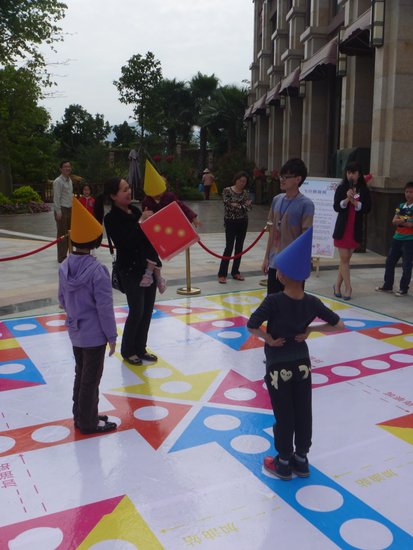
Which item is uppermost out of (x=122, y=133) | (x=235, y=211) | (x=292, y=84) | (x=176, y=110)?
(x=176, y=110)

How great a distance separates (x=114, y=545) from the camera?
A: 2.81m

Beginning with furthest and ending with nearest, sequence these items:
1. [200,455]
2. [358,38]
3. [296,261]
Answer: [358,38], [200,455], [296,261]

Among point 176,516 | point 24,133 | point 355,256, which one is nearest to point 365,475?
point 176,516

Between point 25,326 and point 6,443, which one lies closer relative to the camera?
point 6,443

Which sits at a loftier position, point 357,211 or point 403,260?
point 357,211

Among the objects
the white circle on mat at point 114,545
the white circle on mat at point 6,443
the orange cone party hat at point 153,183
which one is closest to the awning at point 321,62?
the orange cone party hat at point 153,183

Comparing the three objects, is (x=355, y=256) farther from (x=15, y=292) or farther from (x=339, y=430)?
(x=339, y=430)

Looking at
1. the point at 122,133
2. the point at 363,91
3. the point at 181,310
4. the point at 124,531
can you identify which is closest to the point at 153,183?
the point at 181,310

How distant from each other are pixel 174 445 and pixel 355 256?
9.01 meters

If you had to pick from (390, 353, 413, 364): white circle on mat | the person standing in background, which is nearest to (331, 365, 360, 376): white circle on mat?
(390, 353, 413, 364): white circle on mat

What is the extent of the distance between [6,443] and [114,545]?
4.51ft

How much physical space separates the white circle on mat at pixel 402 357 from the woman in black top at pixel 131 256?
2.34 m

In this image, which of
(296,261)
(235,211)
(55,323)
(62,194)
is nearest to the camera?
(296,261)

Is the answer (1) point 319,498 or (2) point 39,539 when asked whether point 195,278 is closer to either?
(1) point 319,498
